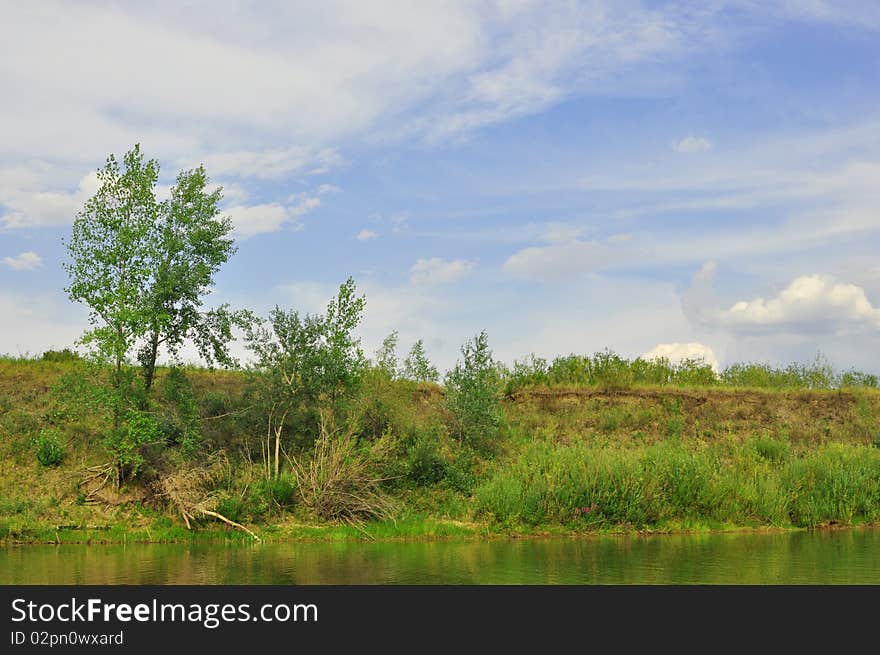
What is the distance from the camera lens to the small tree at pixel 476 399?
36.7m

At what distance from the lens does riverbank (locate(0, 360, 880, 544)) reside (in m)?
30.9

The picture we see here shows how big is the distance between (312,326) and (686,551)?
15964mm

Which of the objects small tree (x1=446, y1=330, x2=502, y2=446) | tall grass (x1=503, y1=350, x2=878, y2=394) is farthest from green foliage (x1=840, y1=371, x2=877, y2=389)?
small tree (x1=446, y1=330, x2=502, y2=446)

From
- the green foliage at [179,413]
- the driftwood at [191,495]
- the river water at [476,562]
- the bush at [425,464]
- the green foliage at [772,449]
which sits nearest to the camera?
the river water at [476,562]

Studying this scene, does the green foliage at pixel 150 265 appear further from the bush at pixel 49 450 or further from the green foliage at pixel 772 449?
the green foliage at pixel 772 449

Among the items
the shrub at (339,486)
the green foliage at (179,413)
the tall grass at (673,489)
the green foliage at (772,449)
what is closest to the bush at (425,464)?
the tall grass at (673,489)

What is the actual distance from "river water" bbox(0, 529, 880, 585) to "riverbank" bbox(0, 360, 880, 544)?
5.42 ft

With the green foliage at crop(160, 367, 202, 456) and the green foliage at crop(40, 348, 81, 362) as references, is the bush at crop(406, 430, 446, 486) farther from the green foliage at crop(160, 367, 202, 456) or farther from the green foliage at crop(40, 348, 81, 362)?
the green foliage at crop(40, 348, 81, 362)

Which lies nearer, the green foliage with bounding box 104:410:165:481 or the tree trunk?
the green foliage with bounding box 104:410:165:481

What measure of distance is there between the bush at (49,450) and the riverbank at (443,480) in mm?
216

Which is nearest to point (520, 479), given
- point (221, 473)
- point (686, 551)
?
point (686, 551)

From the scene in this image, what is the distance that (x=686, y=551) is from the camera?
26234mm

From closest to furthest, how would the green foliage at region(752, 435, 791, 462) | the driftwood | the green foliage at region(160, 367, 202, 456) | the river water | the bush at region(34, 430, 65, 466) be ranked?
the river water
the driftwood
the green foliage at region(160, 367, 202, 456)
the bush at region(34, 430, 65, 466)
the green foliage at region(752, 435, 791, 462)
